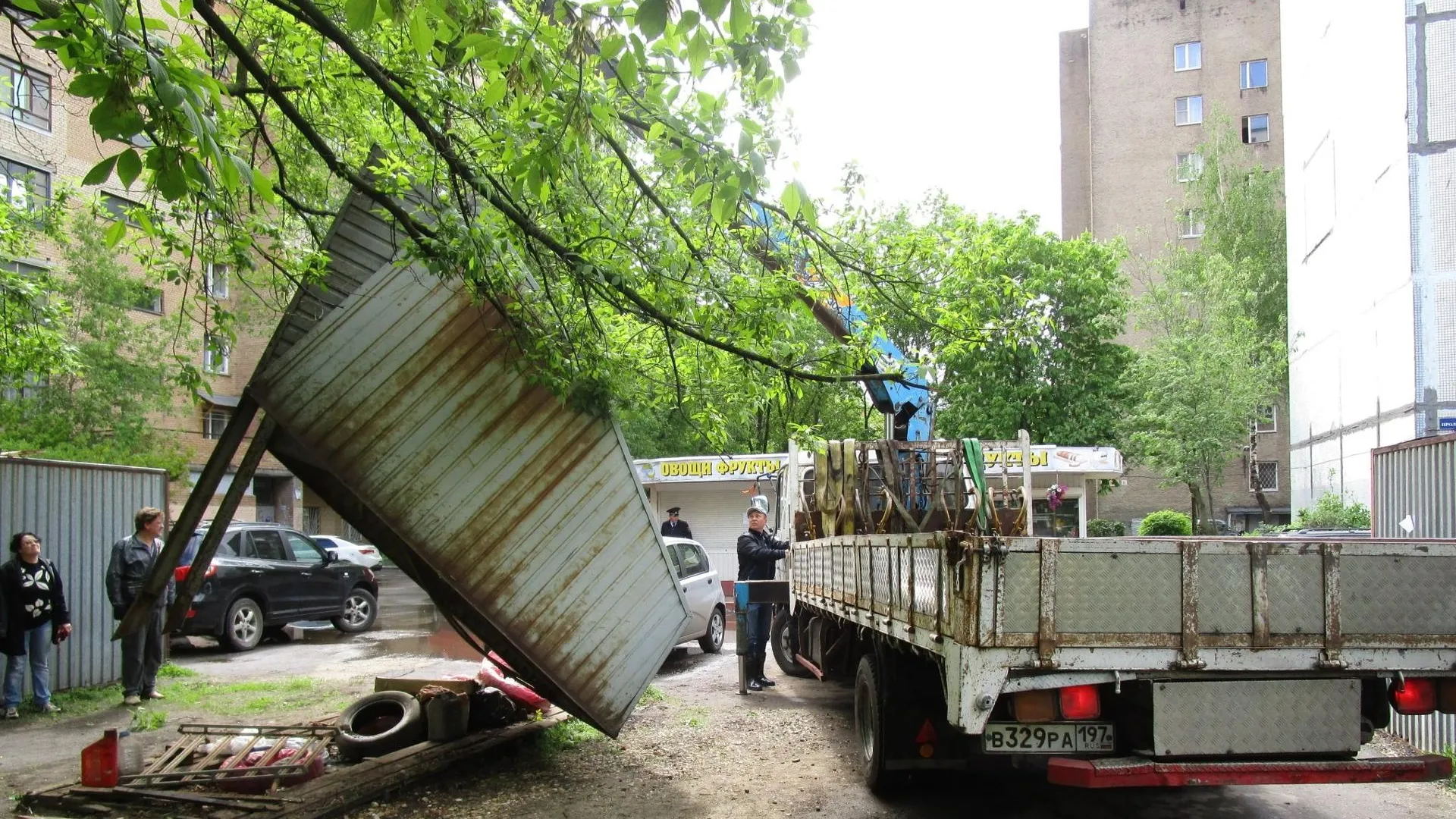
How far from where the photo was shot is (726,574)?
22.9 meters

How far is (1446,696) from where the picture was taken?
4738mm

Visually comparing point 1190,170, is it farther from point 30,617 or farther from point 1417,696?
point 30,617

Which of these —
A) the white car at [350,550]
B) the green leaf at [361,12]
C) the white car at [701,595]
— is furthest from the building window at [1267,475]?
the green leaf at [361,12]

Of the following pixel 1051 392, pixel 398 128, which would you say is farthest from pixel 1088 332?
pixel 398 128

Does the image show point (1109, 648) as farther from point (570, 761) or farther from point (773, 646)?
point (773, 646)

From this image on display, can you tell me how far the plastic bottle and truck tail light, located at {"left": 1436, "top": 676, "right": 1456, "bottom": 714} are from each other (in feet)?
22.2

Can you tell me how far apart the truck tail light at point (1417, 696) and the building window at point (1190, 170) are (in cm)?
3358

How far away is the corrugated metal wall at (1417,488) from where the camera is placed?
7.90 m

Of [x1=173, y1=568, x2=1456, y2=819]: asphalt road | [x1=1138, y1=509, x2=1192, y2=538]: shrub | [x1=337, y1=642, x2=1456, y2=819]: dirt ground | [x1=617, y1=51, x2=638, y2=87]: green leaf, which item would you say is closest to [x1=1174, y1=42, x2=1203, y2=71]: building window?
[x1=1138, y1=509, x2=1192, y2=538]: shrub

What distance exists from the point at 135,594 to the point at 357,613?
6.80 meters

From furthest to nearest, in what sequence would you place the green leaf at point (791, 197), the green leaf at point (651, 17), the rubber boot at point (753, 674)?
the rubber boot at point (753, 674)
the green leaf at point (791, 197)
the green leaf at point (651, 17)

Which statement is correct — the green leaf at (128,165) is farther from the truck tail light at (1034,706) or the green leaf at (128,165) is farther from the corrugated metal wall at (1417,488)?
the corrugated metal wall at (1417,488)

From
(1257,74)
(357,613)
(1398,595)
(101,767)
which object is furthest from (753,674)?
(1257,74)

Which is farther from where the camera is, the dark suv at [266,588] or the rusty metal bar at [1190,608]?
the dark suv at [266,588]
